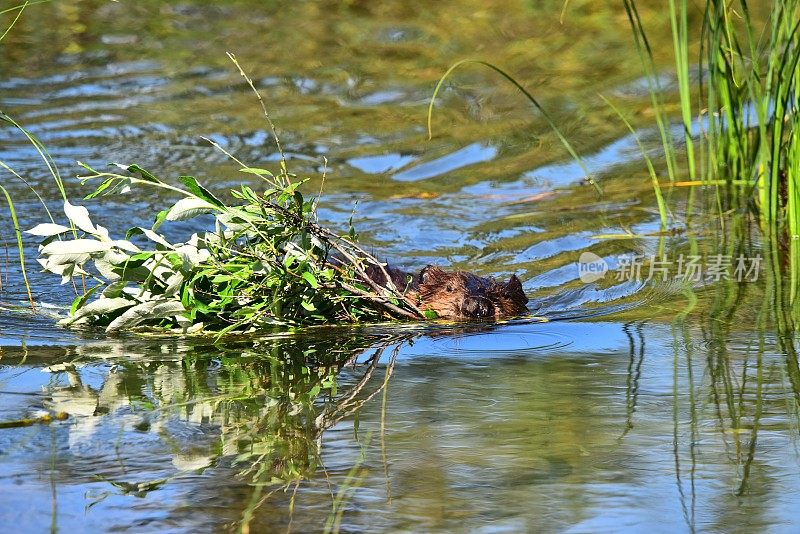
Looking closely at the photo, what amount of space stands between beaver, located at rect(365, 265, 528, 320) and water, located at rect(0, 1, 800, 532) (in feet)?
0.53

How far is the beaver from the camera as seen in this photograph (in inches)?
188

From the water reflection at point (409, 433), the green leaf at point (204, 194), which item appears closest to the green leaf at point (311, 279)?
the water reflection at point (409, 433)

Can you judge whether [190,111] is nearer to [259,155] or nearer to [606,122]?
[259,155]

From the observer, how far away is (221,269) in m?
4.27

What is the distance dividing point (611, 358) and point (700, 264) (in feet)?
5.76

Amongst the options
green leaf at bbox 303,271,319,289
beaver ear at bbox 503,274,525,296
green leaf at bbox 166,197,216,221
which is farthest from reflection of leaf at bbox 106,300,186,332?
beaver ear at bbox 503,274,525,296

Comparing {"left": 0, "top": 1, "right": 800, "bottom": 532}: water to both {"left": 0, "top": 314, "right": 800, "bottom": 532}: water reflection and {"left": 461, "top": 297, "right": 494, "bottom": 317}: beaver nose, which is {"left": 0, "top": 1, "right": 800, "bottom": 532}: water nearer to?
{"left": 0, "top": 314, "right": 800, "bottom": 532}: water reflection

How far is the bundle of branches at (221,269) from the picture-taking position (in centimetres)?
416

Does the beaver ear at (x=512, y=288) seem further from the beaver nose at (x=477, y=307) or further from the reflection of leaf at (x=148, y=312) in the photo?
the reflection of leaf at (x=148, y=312)

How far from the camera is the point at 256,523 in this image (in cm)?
256

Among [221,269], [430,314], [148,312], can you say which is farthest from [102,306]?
[430,314]

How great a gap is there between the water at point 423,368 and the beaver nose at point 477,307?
Answer: 17cm

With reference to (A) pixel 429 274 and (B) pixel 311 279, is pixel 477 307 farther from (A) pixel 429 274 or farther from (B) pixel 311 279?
(B) pixel 311 279

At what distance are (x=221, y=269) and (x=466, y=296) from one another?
1.10m
